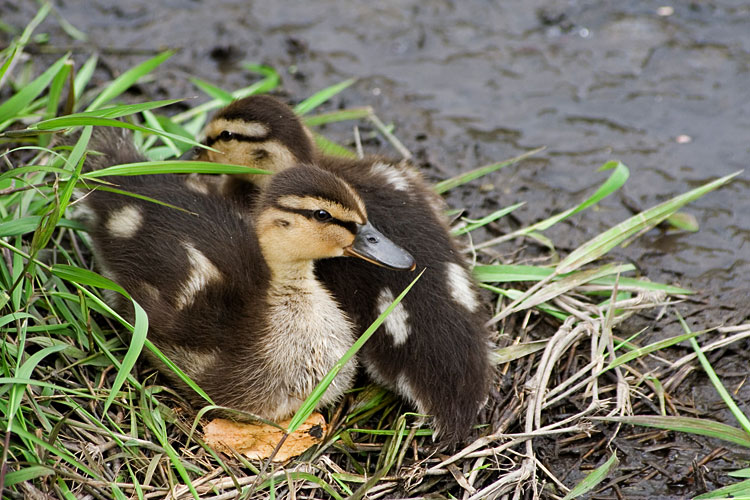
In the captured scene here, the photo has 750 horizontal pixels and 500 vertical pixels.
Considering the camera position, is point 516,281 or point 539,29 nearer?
point 516,281

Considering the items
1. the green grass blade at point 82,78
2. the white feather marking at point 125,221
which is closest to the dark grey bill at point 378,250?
the white feather marking at point 125,221

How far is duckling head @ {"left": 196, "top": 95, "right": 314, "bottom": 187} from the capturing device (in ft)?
10.0

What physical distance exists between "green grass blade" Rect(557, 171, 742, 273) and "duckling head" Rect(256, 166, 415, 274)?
36.2 inches

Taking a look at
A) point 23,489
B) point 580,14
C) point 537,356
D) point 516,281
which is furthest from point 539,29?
point 23,489

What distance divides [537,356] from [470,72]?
1983 mm

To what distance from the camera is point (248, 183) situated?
3254mm

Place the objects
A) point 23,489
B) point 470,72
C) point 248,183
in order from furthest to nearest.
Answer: point 470,72, point 248,183, point 23,489

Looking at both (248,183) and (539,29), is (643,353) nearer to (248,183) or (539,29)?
(248,183)

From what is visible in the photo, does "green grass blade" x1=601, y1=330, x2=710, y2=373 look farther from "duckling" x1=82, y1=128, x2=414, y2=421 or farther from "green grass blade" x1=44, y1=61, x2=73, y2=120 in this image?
"green grass blade" x1=44, y1=61, x2=73, y2=120

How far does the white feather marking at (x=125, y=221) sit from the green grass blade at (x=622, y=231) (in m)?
1.57

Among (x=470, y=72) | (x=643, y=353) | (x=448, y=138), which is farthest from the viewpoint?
(x=470, y=72)

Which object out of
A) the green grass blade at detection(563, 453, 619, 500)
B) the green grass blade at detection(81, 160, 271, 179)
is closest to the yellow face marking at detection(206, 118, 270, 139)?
the green grass blade at detection(81, 160, 271, 179)

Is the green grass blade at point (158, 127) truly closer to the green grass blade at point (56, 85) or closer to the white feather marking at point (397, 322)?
the green grass blade at point (56, 85)

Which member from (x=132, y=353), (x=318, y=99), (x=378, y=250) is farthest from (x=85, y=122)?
(x=318, y=99)
